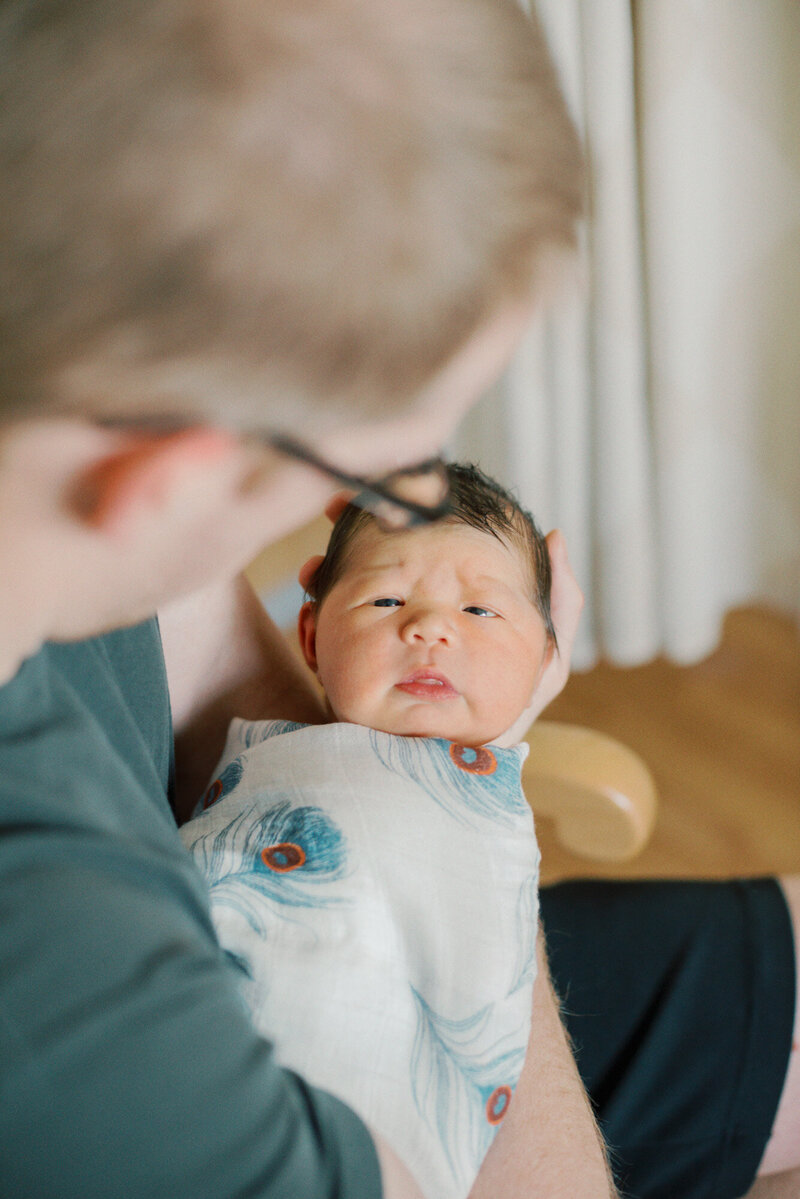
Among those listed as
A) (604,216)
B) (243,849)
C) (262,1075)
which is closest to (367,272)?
(262,1075)

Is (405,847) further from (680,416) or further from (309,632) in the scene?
(680,416)

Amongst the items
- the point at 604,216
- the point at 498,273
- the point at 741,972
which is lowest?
the point at 741,972

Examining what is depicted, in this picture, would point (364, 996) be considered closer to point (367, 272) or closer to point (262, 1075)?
point (262, 1075)

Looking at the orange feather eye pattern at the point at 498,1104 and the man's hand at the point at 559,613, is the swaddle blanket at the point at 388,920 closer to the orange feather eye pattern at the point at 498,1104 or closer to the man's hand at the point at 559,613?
the orange feather eye pattern at the point at 498,1104

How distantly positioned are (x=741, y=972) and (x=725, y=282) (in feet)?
3.87

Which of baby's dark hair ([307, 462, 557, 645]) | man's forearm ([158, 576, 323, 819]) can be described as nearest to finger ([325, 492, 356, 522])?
baby's dark hair ([307, 462, 557, 645])

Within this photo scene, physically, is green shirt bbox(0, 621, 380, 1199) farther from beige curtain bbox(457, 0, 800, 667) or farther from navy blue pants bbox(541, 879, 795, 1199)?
beige curtain bbox(457, 0, 800, 667)

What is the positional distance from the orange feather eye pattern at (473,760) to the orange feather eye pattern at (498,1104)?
24 cm

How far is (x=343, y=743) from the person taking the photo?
87cm

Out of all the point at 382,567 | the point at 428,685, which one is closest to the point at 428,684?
the point at 428,685

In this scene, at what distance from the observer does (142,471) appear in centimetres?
45

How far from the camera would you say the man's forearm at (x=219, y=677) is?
937mm

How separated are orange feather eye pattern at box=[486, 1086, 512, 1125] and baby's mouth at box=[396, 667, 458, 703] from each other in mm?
317

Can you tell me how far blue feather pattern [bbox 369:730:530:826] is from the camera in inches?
33.3
